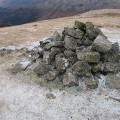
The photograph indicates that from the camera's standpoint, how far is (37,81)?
21547 mm

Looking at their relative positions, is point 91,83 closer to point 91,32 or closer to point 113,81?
point 113,81

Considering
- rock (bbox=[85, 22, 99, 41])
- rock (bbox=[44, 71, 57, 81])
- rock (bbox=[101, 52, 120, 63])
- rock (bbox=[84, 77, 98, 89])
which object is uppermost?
rock (bbox=[85, 22, 99, 41])

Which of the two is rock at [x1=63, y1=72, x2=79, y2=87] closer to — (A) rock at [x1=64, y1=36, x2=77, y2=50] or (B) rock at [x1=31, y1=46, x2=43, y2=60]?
(A) rock at [x1=64, y1=36, x2=77, y2=50]

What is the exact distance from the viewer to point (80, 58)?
21.2 meters

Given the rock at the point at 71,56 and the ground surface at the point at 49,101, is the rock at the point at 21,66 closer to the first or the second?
the ground surface at the point at 49,101

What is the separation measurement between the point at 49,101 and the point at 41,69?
291 centimetres

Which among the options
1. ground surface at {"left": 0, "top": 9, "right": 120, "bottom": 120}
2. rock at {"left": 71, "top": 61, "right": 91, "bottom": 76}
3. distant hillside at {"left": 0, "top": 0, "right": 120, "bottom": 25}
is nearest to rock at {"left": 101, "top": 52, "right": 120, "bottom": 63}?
rock at {"left": 71, "top": 61, "right": 91, "bottom": 76}

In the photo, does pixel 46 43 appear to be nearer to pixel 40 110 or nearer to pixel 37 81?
pixel 37 81

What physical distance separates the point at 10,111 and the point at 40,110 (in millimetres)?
1821

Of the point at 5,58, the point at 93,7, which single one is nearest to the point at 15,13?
the point at 93,7

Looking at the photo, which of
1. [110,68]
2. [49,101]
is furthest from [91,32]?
[49,101]

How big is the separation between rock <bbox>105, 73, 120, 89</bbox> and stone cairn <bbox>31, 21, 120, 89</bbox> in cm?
31

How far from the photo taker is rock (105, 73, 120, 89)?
20267 millimetres

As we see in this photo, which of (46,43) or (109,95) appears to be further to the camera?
(46,43)
